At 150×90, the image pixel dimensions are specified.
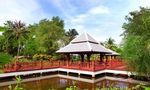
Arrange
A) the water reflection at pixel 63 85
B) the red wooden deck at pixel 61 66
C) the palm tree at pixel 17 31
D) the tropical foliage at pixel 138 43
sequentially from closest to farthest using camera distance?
the tropical foliage at pixel 138 43
the water reflection at pixel 63 85
the red wooden deck at pixel 61 66
the palm tree at pixel 17 31

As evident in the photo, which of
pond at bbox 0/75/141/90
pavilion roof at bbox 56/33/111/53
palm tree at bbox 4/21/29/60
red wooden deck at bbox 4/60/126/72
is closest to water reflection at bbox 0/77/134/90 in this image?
pond at bbox 0/75/141/90

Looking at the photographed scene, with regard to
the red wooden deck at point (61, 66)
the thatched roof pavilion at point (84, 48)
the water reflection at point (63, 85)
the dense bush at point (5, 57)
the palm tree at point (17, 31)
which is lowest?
the water reflection at point (63, 85)

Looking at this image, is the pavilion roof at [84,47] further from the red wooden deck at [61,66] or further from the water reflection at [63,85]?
the water reflection at [63,85]

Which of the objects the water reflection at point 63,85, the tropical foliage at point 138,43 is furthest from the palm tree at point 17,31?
the tropical foliage at point 138,43

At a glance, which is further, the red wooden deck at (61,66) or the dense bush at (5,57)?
the red wooden deck at (61,66)

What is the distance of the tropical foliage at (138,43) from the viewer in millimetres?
13023

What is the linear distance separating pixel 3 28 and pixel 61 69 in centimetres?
1904

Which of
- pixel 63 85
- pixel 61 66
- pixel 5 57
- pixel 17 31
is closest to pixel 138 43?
pixel 63 85

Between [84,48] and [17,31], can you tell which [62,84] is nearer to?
[84,48]

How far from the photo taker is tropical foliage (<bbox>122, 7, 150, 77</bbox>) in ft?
42.7

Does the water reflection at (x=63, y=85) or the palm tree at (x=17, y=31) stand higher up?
the palm tree at (x=17, y=31)

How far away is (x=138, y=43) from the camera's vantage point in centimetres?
1320

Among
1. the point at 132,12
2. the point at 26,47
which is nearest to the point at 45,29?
the point at 26,47

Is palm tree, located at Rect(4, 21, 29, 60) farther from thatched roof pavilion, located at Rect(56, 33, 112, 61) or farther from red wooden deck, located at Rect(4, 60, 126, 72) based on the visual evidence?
red wooden deck, located at Rect(4, 60, 126, 72)
